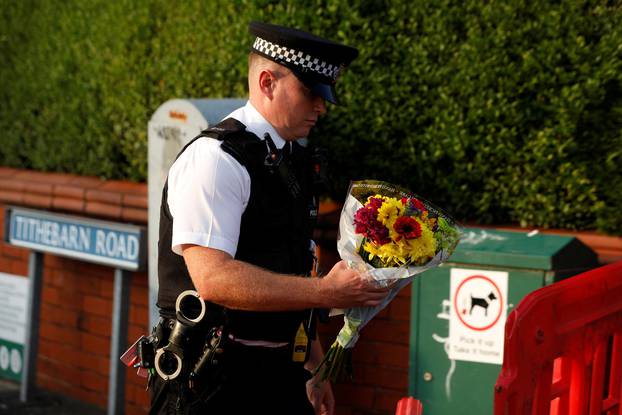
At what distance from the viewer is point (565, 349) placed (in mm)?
2879

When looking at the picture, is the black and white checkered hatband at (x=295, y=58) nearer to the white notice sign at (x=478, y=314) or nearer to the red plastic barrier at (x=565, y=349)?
the red plastic barrier at (x=565, y=349)

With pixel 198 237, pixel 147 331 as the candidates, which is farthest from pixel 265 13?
pixel 198 237

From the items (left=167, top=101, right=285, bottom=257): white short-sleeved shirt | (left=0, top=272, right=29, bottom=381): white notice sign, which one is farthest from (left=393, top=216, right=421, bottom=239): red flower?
(left=0, top=272, right=29, bottom=381): white notice sign

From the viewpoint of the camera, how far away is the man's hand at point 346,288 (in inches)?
106

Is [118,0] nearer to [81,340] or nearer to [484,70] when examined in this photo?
[81,340]

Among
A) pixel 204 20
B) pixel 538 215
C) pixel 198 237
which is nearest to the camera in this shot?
pixel 198 237

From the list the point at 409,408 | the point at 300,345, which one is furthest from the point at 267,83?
the point at 409,408

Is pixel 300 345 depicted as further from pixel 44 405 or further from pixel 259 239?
pixel 44 405

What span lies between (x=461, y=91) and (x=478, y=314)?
1.20m

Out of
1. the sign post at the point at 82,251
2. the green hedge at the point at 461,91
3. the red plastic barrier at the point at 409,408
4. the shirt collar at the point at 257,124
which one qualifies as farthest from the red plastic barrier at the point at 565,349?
the sign post at the point at 82,251

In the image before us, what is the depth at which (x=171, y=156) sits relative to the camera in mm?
4922

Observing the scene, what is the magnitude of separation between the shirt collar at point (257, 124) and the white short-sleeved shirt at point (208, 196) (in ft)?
0.62

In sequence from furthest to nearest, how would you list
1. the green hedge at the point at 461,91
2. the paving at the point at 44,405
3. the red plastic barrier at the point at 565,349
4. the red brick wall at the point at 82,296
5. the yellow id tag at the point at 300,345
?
the paving at the point at 44,405 < the red brick wall at the point at 82,296 < the green hedge at the point at 461,91 < the yellow id tag at the point at 300,345 < the red plastic barrier at the point at 565,349

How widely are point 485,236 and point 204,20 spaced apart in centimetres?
237
